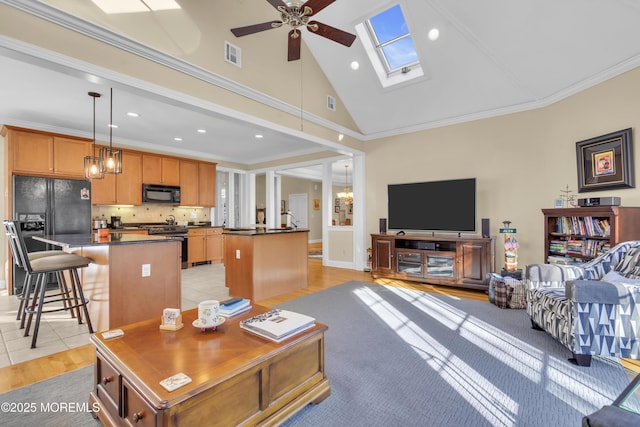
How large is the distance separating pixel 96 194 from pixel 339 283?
471cm

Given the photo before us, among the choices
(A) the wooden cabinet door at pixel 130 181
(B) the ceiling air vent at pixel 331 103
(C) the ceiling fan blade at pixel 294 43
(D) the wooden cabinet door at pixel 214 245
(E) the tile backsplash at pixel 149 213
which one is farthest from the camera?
(D) the wooden cabinet door at pixel 214 245

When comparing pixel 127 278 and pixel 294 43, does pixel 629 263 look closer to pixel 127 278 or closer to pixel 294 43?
pixel 294 43

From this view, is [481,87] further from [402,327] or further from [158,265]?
[158,265]

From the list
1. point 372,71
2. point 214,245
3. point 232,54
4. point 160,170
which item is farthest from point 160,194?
point 372,71

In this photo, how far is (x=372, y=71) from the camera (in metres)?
4.78

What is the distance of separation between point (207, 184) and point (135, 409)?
253 inches

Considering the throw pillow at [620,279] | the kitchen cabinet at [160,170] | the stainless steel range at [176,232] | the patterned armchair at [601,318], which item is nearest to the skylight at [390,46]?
the throw pillow at [620,279]

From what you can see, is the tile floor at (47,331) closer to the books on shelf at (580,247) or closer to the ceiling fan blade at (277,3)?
the ceiling fan blade at (277,3)

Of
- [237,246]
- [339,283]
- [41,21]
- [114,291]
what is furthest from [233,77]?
[339,283]

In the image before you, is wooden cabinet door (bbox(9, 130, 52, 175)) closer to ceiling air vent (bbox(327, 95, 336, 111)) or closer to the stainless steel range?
the stainless steel range

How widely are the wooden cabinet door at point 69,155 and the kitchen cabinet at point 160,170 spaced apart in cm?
118

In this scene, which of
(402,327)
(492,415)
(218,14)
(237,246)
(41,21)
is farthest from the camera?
(237,246)

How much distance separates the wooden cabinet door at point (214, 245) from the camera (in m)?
6.92

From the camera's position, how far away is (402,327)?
2.97 meters
